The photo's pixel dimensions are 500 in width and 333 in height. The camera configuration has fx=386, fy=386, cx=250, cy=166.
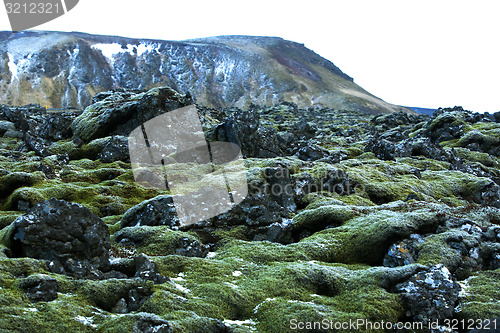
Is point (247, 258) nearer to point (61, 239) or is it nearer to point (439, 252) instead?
point (61, 239)

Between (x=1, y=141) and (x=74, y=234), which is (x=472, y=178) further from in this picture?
(x=1, y=141)

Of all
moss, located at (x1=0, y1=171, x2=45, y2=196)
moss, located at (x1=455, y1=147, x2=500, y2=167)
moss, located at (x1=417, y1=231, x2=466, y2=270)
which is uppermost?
moss, located at (x1=0, y1=171, x2=45, y2=196)

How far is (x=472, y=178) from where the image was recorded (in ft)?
137

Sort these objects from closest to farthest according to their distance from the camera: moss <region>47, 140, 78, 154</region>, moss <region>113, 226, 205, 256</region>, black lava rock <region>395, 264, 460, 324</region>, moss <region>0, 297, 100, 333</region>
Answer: moss <region>0, 297, 100, 333</region>
black lava rock <region>395, 264, 460, 324</region>
moss <region>113, 226, 205, 256</region>
moss <region>47, 140, 78, 154</region>

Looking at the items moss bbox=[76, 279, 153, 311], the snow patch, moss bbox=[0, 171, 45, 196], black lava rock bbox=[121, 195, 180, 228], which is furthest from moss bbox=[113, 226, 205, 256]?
moss bbox=[0, 171, 45, 196]

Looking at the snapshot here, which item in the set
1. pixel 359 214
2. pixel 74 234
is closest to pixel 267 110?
pixel 359 214

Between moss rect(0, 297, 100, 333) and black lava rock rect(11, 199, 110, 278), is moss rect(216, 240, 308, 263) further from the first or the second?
moss rect(0, 297, 100, 333)

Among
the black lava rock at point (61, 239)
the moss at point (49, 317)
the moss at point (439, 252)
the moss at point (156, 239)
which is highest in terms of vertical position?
the black lava rock at point (61, 239)

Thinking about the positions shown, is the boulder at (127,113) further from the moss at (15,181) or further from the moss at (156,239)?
the moss at (156,239)

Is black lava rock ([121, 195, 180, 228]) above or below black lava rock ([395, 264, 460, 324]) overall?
above

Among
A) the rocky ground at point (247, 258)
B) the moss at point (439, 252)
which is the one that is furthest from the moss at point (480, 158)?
the moss at point (439, 252)

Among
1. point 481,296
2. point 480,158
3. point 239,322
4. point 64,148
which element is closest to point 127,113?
point 64,148

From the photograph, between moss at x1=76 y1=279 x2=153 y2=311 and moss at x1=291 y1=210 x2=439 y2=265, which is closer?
moss at x1=76 y1=279 x2=153 y2=311

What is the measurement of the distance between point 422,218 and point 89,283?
1714cm
